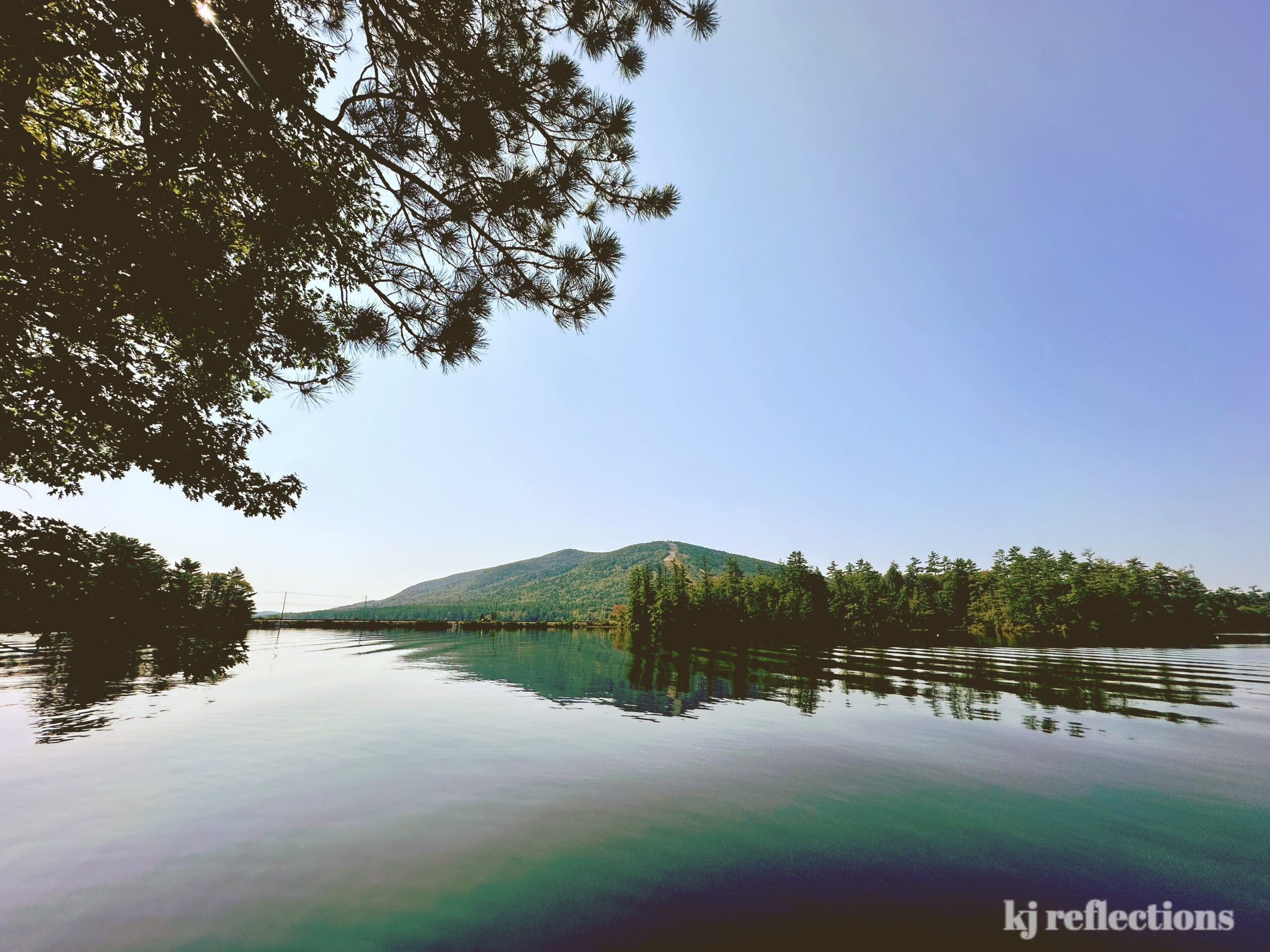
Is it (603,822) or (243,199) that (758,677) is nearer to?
(603,822)

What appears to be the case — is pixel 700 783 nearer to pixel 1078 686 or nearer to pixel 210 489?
pixel 210 489

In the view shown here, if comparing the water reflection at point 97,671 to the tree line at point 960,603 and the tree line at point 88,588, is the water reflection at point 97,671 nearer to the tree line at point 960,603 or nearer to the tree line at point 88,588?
the tree line at point 88,588

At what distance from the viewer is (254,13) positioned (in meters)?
5.32

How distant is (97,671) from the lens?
2172 centimetres

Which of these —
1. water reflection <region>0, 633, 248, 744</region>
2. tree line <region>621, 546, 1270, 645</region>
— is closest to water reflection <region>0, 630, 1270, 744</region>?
water reflection <region>0, 633, 248, 744</region>

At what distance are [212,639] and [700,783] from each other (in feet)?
30.2

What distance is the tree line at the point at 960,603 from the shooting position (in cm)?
8356

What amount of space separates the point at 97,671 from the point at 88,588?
27.5 meters

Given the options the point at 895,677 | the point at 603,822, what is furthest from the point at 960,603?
the point at 603,822

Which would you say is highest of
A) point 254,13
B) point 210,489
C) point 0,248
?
point 254,13

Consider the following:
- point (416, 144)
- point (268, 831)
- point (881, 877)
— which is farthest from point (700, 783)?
point (416, 144)

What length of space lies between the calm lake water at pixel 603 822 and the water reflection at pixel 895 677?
4.58ft

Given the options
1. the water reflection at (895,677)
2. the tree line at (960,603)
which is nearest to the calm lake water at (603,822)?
the water reflection at (895,677)

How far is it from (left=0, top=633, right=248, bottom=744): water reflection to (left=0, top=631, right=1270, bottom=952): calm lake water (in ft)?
0.19
